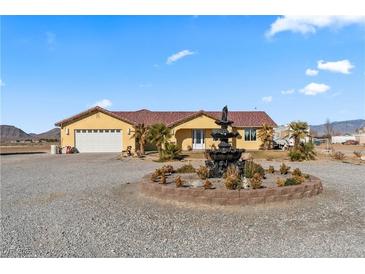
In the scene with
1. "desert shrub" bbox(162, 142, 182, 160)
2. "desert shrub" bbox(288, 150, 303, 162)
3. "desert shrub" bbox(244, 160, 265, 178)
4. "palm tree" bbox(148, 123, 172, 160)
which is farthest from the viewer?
"palm tree" bbox(148, 123, 172, 160)

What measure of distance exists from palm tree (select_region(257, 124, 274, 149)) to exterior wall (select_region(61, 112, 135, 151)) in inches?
510

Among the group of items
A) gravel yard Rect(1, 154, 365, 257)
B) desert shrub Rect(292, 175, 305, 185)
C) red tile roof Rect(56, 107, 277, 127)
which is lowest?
gravel yard Rect(1, 154, 365, 257)

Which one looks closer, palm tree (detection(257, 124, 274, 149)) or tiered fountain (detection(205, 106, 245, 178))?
tiered fountain (detection(205, 106, 245, 178))

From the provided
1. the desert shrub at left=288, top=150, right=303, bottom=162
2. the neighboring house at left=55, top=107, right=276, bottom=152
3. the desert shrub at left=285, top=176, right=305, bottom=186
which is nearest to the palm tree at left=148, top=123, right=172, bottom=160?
the neighboring house at left=55, top=107, right=276, bottom=152

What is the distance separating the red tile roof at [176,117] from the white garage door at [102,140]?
173 centimetres

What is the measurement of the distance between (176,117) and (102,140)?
9201mm

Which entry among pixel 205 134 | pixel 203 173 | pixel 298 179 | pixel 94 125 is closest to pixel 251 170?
pixel 203 173

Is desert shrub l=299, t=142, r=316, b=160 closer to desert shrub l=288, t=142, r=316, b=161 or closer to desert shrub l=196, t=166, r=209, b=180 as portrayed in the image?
desert shrub l=288, t=142, r=316, b=161

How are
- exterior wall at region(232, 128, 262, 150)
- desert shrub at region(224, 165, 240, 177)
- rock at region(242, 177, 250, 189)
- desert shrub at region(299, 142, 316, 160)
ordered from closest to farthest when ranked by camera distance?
rock at region(242, 177, 250, 189) → desert shrub at region(224, 165, 240, 177) → desert shrub at region(299, 142, 316, 160) → exterior wall at region(232, 128, 262, 150)

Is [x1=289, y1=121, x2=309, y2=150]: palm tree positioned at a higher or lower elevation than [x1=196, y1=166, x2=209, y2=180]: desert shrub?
higher

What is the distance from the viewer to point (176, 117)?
3919 cm

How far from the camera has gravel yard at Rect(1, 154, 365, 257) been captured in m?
5.98

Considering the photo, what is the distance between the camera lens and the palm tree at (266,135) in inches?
1356
